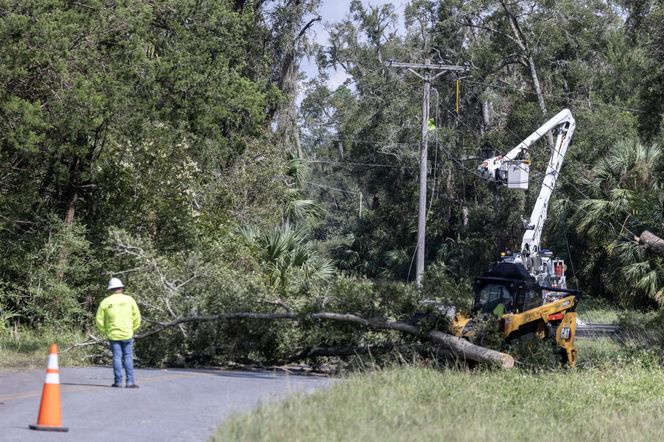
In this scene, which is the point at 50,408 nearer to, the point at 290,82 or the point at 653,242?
the point at 653,242

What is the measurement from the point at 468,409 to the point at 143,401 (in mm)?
3828

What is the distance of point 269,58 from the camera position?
37.0m

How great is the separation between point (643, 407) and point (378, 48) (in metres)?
50.6

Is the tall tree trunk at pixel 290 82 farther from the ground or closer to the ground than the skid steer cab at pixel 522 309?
farther from the ground

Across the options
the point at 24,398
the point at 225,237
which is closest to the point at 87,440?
the point at 24,398

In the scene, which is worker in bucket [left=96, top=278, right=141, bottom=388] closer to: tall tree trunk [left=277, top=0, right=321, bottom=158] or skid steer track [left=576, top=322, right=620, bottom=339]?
skid steer track [left=576, top=322, right=620, bottom=339]

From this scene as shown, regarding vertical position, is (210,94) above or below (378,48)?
below

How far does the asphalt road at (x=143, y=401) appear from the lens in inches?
386

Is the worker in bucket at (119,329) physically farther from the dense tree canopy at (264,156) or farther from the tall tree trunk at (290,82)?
the tall tree trunk at (290,82)

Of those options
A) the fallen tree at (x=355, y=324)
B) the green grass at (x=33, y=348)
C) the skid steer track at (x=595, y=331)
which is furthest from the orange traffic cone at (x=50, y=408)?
the skid steer track at (x=595, y=331)

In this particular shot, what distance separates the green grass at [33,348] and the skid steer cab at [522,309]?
23.3 feet

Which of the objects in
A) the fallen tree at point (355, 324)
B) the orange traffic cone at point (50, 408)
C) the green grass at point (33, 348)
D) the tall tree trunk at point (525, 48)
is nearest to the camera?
the orange traffic cone at point (50, 408)

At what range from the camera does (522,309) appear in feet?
Result: 61.8

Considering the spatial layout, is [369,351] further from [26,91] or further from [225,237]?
[225,237]
